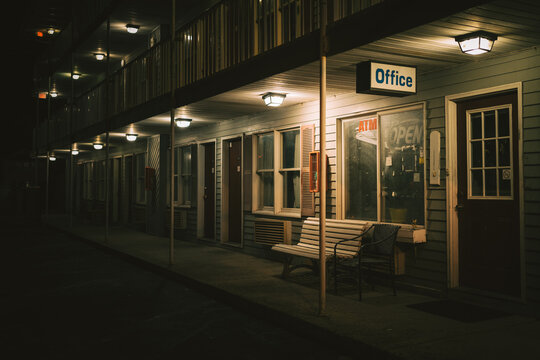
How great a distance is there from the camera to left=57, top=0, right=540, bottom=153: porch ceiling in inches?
196

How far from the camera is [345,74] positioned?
286 inches

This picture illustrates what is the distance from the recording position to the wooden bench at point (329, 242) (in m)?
7.58

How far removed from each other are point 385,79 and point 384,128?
5.45ft

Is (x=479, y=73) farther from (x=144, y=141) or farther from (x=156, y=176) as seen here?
(x=144, y=141)

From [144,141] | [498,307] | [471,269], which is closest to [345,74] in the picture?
[471,269]

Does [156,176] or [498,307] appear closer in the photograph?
[498,307]

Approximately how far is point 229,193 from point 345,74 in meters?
6.28

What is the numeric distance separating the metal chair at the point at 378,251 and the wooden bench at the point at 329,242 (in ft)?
0.39

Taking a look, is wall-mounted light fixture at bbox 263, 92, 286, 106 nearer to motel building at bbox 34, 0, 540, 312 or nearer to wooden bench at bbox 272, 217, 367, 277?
motel building at bbox 34, 0, 540, 312

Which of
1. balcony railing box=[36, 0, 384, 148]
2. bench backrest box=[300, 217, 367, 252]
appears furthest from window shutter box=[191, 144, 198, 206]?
bench backrest box=[300, 217, 367, 252]

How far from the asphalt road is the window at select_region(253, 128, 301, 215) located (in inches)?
116

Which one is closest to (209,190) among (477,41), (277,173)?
(277,173)

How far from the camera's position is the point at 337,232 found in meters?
8.16

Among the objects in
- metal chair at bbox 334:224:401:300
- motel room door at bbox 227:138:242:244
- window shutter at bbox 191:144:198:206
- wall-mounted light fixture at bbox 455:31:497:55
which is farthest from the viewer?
window shutter at bbox 191:144:198:206
